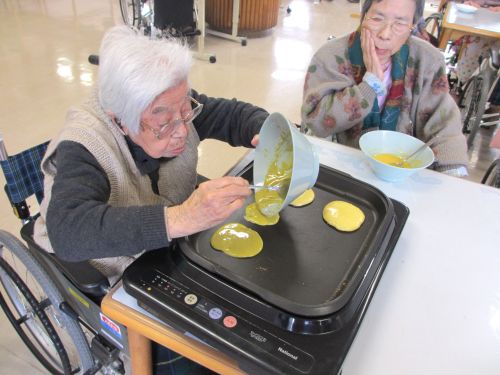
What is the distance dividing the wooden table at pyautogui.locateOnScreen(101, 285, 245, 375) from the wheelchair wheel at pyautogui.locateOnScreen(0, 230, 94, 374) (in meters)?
0.31

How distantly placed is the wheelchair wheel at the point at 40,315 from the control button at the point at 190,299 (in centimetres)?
47

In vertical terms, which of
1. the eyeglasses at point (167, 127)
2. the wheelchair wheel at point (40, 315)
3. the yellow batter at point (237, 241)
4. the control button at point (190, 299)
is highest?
the eyeglasses at point (167, 127)

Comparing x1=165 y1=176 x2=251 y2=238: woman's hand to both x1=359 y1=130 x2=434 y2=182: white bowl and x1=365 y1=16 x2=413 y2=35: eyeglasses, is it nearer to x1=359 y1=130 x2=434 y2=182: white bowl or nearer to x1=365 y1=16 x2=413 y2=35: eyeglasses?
x1=359 y1=130 x2=434 y2=182: white bowl

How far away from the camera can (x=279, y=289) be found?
2.36 ft

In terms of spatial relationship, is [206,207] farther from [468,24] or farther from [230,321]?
[468,24]

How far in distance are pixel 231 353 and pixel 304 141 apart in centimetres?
43

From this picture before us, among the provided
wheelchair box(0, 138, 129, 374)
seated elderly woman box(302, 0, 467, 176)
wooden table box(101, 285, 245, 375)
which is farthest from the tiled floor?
seated elderly woman box(302, 0, 467, 176)

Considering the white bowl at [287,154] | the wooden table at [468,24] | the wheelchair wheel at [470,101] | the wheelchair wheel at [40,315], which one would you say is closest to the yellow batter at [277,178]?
the white bowl at [287,154]

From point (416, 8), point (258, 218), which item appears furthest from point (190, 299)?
point (416, 8)

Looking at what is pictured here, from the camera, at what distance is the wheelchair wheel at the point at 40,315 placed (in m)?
0.95

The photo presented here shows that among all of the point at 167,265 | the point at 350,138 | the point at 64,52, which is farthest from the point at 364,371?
the point at 64,52

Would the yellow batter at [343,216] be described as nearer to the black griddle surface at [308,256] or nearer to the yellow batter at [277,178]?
the black griddle surface at [308,256]

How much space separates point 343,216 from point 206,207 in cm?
34

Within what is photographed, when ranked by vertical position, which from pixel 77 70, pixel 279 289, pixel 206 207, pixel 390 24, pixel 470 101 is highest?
pixel 390 24
